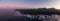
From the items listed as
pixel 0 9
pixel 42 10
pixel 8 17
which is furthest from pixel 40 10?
pixel 0 9

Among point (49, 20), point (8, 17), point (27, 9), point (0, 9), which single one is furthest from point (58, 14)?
point (0, 9)

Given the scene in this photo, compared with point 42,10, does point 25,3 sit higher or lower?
higher

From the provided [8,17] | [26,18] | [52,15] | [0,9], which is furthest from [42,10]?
[0,9]

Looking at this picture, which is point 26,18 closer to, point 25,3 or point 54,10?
point 25,3

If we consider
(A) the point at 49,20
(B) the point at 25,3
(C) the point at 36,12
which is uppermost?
(B) the point at 25,3

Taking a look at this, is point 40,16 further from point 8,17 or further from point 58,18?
point 8,17

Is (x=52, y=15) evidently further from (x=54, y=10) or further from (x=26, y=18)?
(x=26, y=18)

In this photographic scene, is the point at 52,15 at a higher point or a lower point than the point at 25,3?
lower
